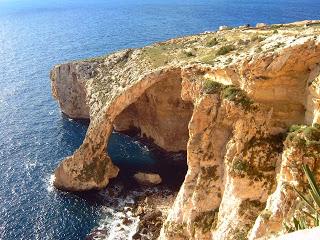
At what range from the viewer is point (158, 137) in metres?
76.6

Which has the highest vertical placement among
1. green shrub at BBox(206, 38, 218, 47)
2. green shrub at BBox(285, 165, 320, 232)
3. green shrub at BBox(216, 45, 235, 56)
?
Result: green shrub at BBox(216, 45, 235, 56)

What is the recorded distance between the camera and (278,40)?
4378cm

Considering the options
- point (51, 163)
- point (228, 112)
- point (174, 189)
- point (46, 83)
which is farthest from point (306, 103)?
point (46, 83)

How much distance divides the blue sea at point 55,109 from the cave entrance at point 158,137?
0.43 m

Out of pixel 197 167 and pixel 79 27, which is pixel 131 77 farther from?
pixel 79 27

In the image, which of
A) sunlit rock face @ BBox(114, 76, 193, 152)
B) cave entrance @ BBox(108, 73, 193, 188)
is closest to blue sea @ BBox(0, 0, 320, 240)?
cave entrance @ BBox(108, 73, 193, 188)

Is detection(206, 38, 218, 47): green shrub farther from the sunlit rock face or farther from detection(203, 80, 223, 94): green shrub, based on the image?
detection(203, 80, 223, 94): green shrub

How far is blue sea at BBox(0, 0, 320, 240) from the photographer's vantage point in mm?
59094

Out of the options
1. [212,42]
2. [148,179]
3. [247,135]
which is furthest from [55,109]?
[247,135]

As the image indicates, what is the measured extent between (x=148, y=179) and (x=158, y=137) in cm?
1201

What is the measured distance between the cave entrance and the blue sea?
0.43 m

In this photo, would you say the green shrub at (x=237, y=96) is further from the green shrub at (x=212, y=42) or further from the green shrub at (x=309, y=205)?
the green shrub at (x=212, y=42)

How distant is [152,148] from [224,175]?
32.6 metres

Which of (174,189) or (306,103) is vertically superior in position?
(306,103)
